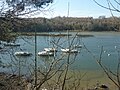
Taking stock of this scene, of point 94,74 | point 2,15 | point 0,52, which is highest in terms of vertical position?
point 2,15

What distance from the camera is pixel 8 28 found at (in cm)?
730

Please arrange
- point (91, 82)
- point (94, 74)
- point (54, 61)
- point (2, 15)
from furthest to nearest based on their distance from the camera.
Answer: point (94, 74)
point (91, 82)
point (2, 15)
point (54, 61)

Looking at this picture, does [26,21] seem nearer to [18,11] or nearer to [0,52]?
[18,11]

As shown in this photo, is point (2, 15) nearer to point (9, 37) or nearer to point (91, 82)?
point (9, 37)

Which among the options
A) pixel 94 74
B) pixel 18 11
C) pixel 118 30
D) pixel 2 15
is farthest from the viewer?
pixel 94 74

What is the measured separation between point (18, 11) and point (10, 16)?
32 cm

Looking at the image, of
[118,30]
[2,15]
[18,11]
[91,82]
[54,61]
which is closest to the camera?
[118,30]

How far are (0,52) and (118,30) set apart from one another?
5.66 m

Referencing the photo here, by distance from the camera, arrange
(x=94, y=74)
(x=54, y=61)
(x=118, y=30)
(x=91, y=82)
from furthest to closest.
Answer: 1. (x=94, y=74)
2. (x=91, y=82)
3. (x=54, y=61)
4. (x=118, y=30)

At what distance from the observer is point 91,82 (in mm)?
20016

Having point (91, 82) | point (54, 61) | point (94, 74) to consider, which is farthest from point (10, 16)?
point (94, 74)

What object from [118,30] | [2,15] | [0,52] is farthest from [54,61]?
[0,52]

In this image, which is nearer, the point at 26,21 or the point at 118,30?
the point at 118,30

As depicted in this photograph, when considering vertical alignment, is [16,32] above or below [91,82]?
above
